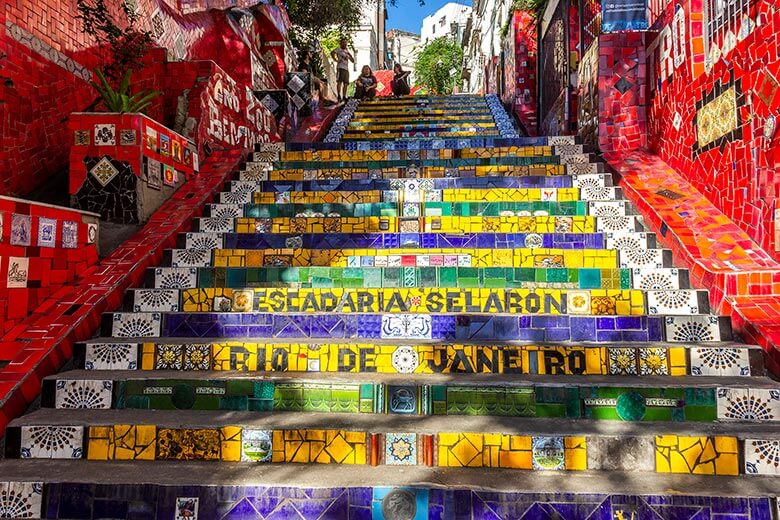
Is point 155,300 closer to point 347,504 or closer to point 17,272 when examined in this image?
point 17,272

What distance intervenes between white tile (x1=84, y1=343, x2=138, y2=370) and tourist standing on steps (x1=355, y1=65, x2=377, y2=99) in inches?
386

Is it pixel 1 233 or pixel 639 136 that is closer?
pixel 1 233

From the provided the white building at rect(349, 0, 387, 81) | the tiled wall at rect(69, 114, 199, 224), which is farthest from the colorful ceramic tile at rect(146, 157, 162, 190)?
the white building at rect(349, 0, 387, 81)

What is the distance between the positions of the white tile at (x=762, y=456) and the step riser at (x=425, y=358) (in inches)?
18.9

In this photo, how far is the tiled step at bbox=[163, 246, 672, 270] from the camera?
10.9ft

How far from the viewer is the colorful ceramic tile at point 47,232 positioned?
115 inches

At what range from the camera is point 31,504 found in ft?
6.66

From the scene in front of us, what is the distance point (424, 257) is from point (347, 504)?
5.92 ft

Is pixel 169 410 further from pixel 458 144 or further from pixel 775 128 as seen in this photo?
pixel 458 144

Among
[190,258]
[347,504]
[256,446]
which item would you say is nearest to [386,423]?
[347,504]

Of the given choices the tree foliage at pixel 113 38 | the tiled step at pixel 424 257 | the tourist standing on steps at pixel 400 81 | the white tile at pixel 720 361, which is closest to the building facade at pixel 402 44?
the tourist standing on steps at pixel 400 81

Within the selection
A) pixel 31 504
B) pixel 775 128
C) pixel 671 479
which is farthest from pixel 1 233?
pixel 775 128

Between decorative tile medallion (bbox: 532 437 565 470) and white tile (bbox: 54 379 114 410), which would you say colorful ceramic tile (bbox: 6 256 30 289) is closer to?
white tile (bbox: 54 379 114 410)

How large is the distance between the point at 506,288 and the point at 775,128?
1759mm
